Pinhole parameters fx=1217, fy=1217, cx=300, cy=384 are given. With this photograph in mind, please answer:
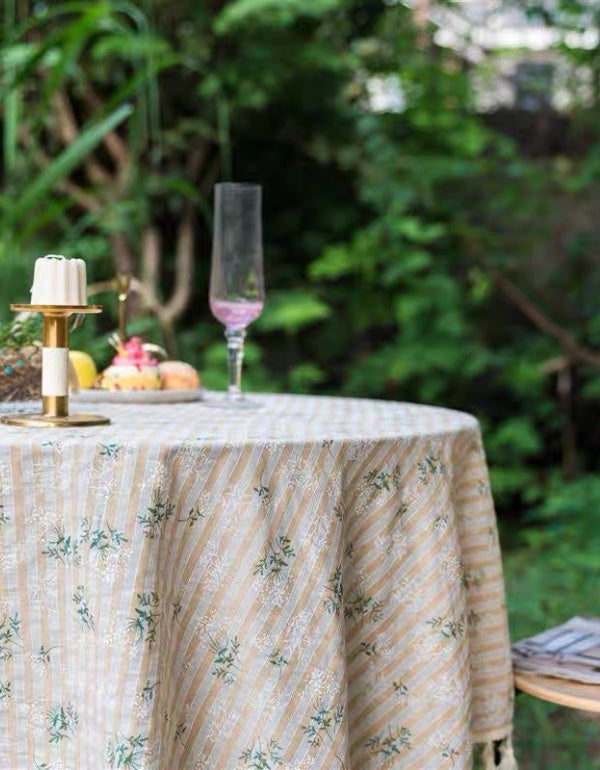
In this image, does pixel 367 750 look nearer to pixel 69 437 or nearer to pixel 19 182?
pixel 69 437

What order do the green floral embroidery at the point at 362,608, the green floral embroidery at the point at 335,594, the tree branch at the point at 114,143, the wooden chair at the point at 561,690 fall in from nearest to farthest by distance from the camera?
the green floral embroidery at the point at 335,594
the green floral embroidery at the point at 362,608
the wooden chair at the point at 561,690
the tree branch at the point at 114,143

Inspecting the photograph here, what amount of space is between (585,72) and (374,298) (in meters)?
1.28

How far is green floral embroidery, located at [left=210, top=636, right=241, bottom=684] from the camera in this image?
1.25m

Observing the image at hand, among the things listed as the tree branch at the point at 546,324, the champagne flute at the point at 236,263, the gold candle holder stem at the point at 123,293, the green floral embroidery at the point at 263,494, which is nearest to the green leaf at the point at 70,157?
the gold candle holder stem at the point at 123,293

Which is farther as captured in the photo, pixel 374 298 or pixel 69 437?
pixel 374 298

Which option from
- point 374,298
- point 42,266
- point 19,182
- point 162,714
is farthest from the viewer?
point 374,298

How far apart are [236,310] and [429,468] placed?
0.51 metres

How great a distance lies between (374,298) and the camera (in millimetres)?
4953

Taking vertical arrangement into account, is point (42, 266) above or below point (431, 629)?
above

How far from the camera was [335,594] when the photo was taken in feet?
4.20

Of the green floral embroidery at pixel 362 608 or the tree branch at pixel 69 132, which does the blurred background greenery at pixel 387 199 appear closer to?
the tree branch at pixel 69 132

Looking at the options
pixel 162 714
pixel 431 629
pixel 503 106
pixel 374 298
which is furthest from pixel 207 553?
pixel 503 106

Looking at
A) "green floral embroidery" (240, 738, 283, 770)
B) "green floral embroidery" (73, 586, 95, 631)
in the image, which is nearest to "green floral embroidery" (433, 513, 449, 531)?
"green floral embroidery" (240, 738, 283, 770)

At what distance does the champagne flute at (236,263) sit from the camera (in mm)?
1787
